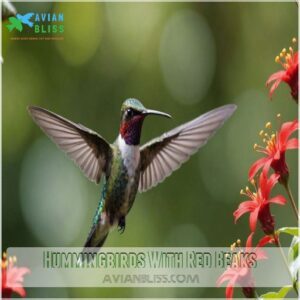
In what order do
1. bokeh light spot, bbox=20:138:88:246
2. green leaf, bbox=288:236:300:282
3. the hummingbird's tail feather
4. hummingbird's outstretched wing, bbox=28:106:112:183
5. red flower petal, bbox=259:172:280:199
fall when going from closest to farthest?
green leaf, bbox=288:236:300:282, red flower petal, bbox=259:172:280:199, hummingbird's outstretched wing, bbox=28:106:112:183, the hummingbird's tail feather, bokeh light spot, bbox=20:138:88:246

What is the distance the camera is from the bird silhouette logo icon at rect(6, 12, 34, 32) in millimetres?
1213

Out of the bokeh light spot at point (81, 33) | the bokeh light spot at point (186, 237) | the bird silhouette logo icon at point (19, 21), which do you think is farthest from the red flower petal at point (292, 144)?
the bokeh light spot at point (81, 33)

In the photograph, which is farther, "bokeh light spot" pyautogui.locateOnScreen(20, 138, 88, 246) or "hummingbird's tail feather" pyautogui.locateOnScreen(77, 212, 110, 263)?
"bokeh light spot" pyautogui.locateOnScreen(20, 138, 88, 246)

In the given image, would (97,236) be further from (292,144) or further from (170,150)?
(292,144)

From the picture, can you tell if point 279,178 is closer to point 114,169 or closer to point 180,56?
point 114,169

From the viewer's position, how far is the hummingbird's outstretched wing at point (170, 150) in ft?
3.99

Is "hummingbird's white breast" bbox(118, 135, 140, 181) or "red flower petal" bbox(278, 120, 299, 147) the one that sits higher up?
"red flower petal" bbox(278, 120, 299, 147)

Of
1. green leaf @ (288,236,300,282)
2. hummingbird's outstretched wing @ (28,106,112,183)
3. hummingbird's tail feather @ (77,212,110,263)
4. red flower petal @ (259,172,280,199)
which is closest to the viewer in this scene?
green leaf @ (288,236,300,282)

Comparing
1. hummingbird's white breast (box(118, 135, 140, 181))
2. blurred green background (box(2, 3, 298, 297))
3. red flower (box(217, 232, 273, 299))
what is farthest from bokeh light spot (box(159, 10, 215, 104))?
red flower (box(217, 232, 273, 299))

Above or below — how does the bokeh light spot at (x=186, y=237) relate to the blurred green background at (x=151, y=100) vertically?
below

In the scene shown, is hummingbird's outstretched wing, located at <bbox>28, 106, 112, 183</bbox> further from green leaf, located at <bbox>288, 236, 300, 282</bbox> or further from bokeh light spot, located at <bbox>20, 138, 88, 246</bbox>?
green leaf, located at <bbox>288, 236, 300, 282</bbox>

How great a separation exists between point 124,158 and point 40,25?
1.21 ft

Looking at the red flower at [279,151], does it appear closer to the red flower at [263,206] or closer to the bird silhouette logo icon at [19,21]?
the red flower at [263,206]

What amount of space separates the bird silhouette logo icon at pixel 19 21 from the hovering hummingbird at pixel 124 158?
0.25 m
